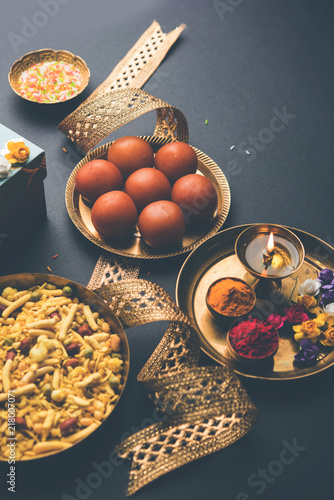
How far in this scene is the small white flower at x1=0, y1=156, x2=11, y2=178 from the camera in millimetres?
1721

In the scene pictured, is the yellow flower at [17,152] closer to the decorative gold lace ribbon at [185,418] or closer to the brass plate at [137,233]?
the brass plate at [137,233]

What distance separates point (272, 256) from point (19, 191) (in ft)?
2.81

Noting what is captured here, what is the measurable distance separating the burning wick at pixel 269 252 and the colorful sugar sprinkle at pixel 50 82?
111 centimetres

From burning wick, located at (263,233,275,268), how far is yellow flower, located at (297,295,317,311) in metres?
0.16

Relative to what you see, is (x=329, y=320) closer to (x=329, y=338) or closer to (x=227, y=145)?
(x=329, y=338)

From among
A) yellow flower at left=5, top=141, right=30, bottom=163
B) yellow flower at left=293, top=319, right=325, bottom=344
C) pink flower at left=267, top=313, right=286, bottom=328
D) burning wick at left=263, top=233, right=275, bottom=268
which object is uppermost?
burning wick at left=263, top=233, right=275, bottom=268

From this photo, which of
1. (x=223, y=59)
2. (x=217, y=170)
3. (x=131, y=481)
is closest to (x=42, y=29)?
(x=223, y=59)

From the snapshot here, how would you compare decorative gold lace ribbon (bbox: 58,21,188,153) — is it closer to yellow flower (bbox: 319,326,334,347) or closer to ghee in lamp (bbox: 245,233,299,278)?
ghee in lamp (bbox: 245,233,299,278)

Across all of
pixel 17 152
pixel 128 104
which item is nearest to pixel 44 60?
pixel 128 104

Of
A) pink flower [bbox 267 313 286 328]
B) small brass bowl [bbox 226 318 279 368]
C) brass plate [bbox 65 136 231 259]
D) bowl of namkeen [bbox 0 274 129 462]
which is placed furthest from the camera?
brass plate [bbox 65 136 231 259]

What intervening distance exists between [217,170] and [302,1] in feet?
4.09

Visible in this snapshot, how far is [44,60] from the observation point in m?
2.42

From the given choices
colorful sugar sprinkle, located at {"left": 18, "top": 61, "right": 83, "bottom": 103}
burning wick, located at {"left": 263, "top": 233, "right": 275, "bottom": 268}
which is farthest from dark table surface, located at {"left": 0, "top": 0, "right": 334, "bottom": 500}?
burning wick, located at {"left": 263, "top": 233, "right": 275, "bottom": 268}

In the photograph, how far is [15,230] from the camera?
192 centimetres
